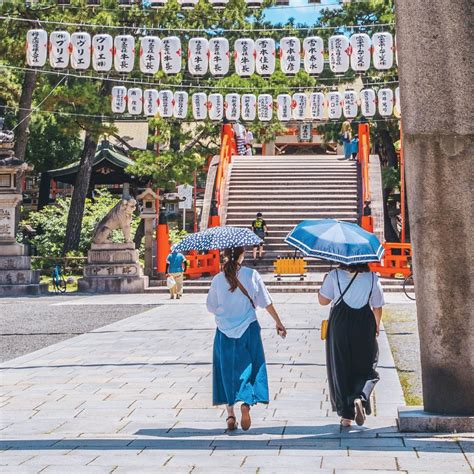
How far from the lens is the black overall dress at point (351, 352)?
7.10m

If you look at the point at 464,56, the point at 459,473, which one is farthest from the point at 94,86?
the point at 459,473

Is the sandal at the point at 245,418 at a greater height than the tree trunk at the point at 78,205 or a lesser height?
lesser

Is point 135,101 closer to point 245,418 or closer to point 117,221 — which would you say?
point 117,221

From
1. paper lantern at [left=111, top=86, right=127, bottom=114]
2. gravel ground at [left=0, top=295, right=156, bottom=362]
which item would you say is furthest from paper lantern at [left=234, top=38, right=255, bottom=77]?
gravel ground at [left=0, top=295, right=156, bottom=362]

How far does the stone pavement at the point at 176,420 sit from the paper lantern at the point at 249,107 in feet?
58.7

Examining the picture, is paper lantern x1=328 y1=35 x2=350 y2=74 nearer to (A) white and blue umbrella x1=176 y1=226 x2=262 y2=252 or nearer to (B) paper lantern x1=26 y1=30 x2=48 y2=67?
(B) paper lantern x1=26 y1=30 x2=48 y2=67

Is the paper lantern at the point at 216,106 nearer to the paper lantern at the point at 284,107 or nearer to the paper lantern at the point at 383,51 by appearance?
the paper lantern at the point at 284,107

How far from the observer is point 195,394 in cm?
876

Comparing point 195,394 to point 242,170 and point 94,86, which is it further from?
point 242,170

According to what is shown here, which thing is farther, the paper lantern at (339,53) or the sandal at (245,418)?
the paper lantern at (339,53)

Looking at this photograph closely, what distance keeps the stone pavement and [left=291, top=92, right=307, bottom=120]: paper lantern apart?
1830cm

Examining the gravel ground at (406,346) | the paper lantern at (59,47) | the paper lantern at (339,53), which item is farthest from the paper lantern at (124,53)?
the gravel ground at (406,346)

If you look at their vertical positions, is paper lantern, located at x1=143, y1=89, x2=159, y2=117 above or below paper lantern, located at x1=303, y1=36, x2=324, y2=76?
below

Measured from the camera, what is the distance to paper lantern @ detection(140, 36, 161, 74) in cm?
2556
